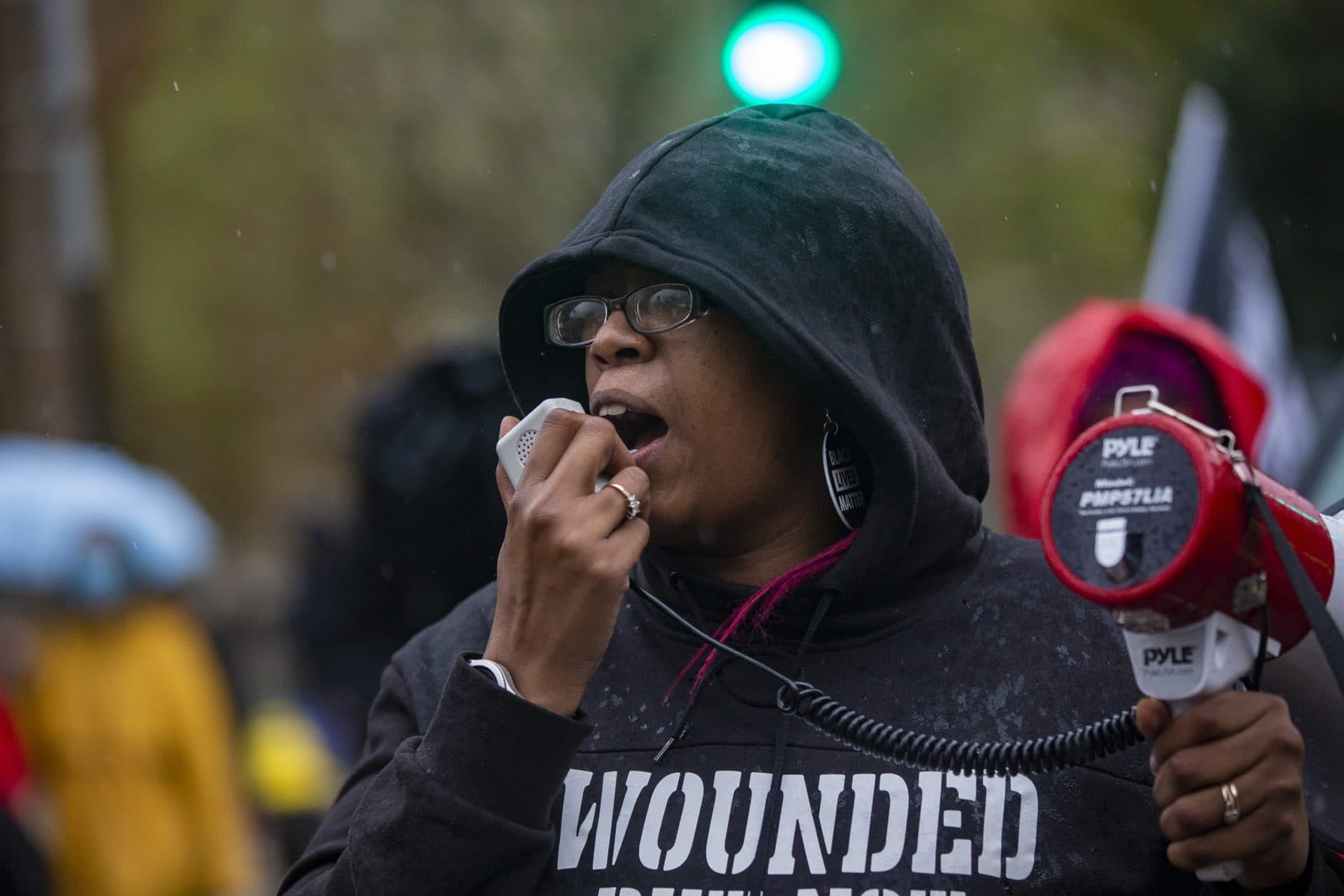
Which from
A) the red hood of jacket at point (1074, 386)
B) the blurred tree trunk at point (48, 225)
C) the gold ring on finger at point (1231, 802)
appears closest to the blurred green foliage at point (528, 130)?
the blurred tree trunk at point (48, 225)

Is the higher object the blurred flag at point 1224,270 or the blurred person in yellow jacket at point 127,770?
the blurred flag at point 1224,270

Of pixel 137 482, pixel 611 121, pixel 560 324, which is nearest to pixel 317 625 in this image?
pixel 137 482

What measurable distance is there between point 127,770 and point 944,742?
4.77m

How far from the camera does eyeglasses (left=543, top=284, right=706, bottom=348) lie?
2.47m

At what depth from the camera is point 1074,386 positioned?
4023 millimetres

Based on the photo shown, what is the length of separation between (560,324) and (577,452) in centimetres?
53

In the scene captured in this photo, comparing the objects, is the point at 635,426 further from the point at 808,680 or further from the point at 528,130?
the point at 528,130

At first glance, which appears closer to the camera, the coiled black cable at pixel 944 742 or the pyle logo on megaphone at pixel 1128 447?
the pyle logo on megaphone at pixel 1128 447

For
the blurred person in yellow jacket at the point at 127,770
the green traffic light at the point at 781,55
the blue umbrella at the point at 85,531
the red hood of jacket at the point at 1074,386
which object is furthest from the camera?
the blue umbrella at the point at 85,531

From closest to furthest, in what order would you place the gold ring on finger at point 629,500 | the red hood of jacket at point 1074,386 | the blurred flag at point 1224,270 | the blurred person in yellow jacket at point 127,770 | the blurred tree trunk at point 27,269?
the gold ring on finger at point 629,500, the red hood of jacket at point 1074,386, the blurred flag at point 1224,270, the blurred person in yellow jacket at point 127,770, the blurred tree trunk at point 27,269

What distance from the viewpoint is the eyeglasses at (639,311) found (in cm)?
247

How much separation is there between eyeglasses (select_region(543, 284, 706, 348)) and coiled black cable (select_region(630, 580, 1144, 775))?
48cm

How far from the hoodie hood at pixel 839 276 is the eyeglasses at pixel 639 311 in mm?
Result: 50

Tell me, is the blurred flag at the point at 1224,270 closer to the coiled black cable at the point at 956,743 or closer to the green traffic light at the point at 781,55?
the green traffic light at the point at 781,55
